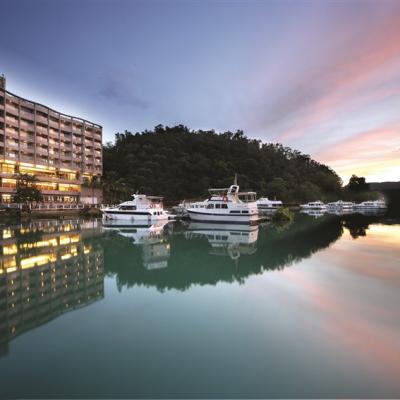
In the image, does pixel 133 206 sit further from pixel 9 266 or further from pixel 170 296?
pixel 170 296

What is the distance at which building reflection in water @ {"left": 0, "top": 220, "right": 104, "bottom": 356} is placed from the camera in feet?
30.3

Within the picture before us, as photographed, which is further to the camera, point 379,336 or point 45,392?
point 379,336

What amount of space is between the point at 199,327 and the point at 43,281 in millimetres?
8227

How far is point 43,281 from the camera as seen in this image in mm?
13047

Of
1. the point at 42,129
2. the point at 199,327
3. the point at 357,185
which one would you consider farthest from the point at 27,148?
the point at 357,185

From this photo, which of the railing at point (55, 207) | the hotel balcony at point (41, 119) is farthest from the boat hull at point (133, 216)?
the hotel balcony at point (41, 119)

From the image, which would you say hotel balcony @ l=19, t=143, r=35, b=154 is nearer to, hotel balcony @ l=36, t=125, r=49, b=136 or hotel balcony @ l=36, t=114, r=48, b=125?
hotel balcony @ l=36, t=125, r=49, b=136

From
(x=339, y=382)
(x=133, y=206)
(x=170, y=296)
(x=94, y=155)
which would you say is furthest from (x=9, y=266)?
(x=94, y=155)

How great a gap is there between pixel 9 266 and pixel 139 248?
8560mm

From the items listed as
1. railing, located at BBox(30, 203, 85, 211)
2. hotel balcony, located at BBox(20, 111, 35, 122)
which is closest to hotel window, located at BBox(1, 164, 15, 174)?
hotel balcony, located at BBox(20, 111, 35, 122)

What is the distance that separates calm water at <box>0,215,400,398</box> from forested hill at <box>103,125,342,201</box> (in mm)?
54807

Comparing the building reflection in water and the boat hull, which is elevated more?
the boat hull

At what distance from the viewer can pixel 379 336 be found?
7879mm

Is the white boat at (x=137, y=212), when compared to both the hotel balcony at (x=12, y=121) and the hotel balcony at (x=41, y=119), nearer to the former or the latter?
the hotel balcony at (x=12, y=121)
